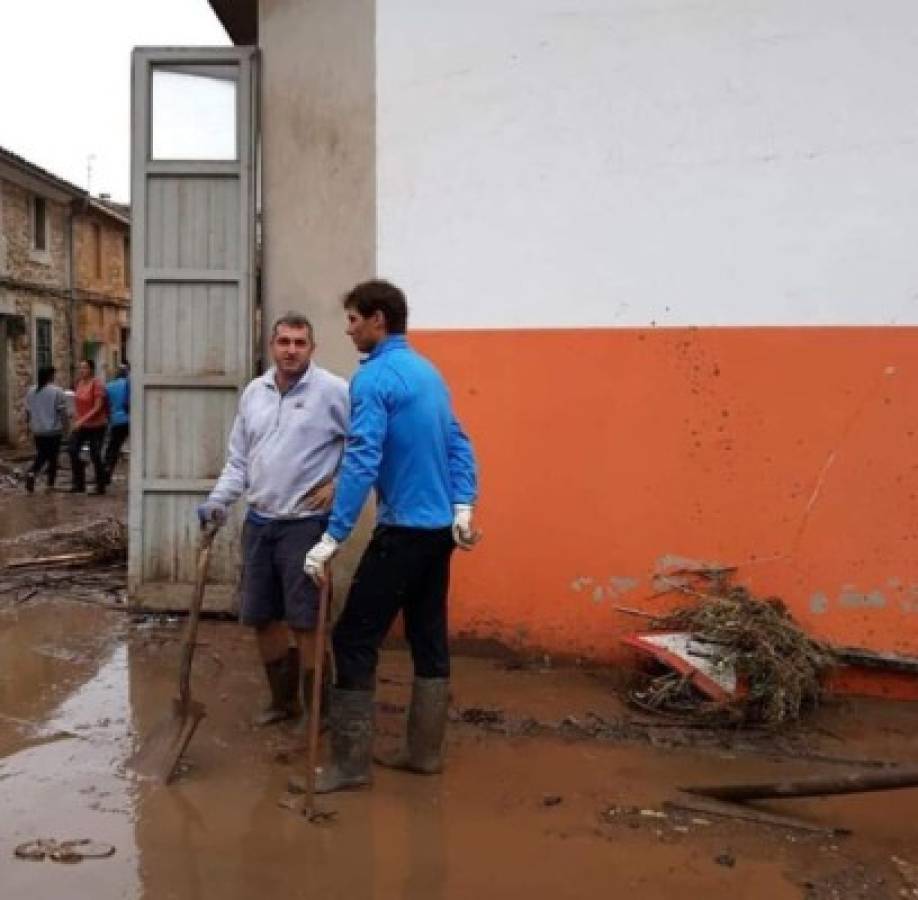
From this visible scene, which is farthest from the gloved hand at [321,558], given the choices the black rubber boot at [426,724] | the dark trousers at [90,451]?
the dark trousers at [90,451]

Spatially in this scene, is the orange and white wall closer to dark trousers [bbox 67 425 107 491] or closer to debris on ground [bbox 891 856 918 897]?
debris on ground [bbox 891 856 918 897]

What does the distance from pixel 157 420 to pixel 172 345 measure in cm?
46

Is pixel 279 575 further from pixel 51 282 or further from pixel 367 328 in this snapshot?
pixel 51 282

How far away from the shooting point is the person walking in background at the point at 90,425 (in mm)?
12969

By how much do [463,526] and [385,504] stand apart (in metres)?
0.31

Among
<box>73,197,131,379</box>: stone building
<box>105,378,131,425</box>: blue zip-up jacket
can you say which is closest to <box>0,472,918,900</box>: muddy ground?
<box>105,378,131,425</box>: blue zip-up jacket

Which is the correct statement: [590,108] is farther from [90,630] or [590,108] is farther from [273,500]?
[90,630]

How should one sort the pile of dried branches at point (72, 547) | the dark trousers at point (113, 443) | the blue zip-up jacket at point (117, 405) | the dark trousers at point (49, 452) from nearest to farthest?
the pile of dried branches at point (72, 547) < the blue zip-up jacket at point (117, 405) < the dark trousers at point (113, 443) < the dark trousers at point (49, 452)

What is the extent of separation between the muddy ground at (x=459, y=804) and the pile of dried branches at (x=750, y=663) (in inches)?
4.7

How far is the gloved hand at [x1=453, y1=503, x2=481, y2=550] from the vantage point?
394 cm

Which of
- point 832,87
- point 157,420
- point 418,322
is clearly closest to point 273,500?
point 418,322

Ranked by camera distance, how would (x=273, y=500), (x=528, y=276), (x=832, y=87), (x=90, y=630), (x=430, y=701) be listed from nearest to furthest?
(x=430, y=701) < (x=273, y=500) < (x=832, y=87) < (x=528, y=276) < (x=90, y=630)

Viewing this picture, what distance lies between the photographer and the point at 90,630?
20.0 ft

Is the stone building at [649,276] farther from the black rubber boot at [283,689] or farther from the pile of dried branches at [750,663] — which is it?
the black rubber boot at [283,689]
